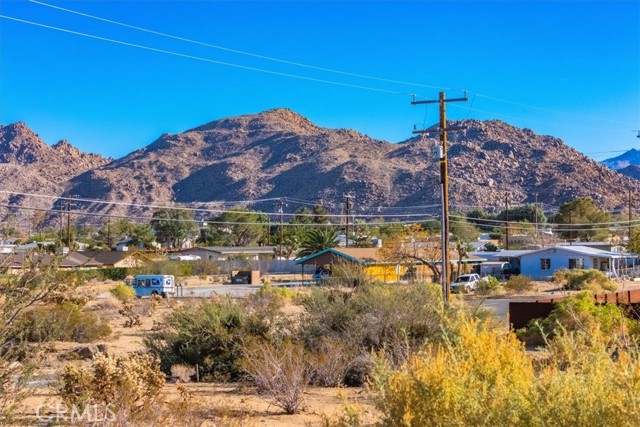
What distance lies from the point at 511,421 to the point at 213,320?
514 inches

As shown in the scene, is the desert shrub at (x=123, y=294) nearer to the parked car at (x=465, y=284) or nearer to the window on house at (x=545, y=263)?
the parked car at (x=465, y=284)

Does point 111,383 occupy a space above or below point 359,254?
below

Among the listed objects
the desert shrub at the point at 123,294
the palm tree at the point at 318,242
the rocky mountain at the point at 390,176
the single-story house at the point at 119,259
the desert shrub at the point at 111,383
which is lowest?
the desert shrub at the point at 123,294

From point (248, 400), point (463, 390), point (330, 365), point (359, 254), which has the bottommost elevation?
point (248, 400)

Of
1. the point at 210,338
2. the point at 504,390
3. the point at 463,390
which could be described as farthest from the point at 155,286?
the point at 504,390

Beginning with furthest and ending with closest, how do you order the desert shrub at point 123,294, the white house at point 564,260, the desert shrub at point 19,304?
the white house at point 564,260
the desert shrub at point 123,294
the desert shrub at point 19,304

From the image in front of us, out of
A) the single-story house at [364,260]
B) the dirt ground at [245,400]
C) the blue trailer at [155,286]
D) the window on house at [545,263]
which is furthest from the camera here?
the window on house at [545,263]

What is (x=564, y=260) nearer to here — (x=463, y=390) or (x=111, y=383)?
(x=111, y=383)

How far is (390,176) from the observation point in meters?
155

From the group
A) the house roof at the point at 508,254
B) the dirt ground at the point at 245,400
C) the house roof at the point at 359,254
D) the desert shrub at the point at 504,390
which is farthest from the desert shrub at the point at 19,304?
the house roof at the point at 508,254

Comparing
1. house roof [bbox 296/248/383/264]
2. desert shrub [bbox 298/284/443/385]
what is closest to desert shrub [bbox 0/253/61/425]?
desert shrub [bbox 298/284/443/385]

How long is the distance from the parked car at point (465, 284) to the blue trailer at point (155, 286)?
1818cm

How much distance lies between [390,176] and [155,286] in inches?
4202

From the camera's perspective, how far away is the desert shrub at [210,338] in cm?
1856
